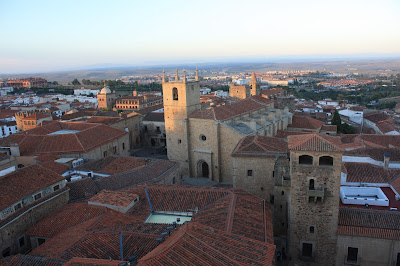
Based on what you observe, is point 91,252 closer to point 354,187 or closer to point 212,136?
point 354,187

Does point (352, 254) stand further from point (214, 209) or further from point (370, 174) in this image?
point (214, 209)

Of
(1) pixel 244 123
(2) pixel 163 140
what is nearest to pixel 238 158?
(1) pixel 244 123

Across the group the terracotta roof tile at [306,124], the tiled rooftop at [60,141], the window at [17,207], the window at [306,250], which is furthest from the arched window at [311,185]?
the terracotta roof tile at [306,124]

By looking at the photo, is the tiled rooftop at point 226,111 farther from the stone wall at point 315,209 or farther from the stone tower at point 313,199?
the stone wall at point 315,209

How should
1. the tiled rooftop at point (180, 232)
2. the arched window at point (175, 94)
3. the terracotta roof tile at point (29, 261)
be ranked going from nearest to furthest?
the tiled rooftop at point (180, 232), the terracotta roof tile at point (29, 261), the arched window at point (175, 94)

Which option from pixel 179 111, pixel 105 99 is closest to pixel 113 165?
pixel 179 111

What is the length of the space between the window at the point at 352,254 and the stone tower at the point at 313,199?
66 centimetres

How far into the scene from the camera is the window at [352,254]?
47.7 feet

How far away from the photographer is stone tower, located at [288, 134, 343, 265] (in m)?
14.4

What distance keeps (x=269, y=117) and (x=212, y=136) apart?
8213 mm

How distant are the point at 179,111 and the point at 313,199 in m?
16.5

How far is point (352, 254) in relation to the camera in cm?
1462

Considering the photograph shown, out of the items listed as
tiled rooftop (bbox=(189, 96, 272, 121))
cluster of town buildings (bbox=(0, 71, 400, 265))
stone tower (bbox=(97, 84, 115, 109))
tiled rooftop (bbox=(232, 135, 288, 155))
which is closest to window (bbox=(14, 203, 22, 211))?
cluster of town buildings (bbox=(0, 71, 400, 265))

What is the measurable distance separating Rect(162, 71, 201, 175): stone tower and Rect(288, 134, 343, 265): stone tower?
46.8 ft
